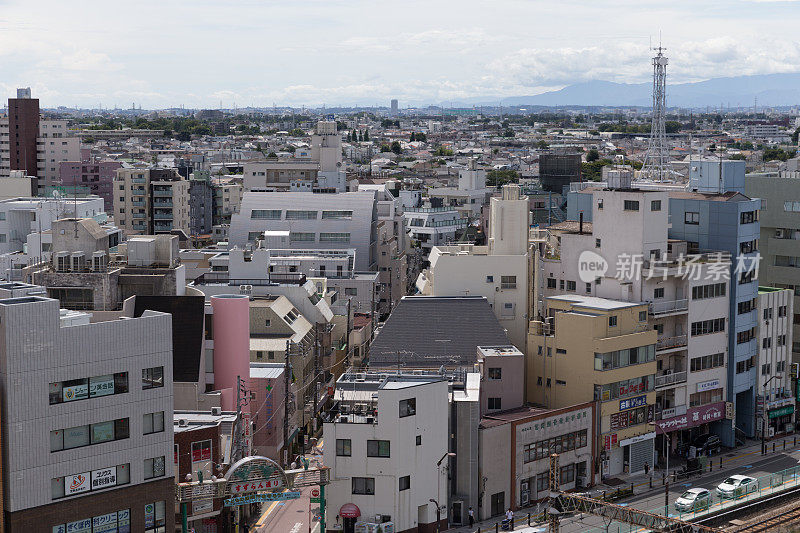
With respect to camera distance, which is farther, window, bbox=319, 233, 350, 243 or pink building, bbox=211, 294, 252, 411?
window, bbox=319, 233, 350, 243

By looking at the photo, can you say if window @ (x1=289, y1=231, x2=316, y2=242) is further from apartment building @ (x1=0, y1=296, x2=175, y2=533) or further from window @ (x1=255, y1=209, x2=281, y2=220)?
apartment building @ (x1=0, y1=296, x2=175, y2=533)

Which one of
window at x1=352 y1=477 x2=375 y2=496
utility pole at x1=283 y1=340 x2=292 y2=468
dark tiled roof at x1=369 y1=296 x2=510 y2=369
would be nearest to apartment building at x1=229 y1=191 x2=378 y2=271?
dark tiled roof at x1=369 y1=296 x2=510 y2=369

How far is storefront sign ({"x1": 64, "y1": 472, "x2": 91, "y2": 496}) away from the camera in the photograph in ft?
91.8

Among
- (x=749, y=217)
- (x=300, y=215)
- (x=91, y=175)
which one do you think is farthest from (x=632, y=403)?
(x=91, y=175)

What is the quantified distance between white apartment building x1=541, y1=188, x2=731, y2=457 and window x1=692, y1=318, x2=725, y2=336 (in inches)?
1.8

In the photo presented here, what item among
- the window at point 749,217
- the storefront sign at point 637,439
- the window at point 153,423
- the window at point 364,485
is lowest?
the storefront sign at point 637,439

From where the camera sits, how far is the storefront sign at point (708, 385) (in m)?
50.4

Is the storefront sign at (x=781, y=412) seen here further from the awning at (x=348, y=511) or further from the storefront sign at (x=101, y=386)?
the storefront sign at (x=101, y=386)

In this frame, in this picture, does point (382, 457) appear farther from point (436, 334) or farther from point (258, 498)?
point (436, 334)

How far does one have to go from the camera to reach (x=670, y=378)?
1919 inches

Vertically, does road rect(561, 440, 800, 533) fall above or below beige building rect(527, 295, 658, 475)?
below

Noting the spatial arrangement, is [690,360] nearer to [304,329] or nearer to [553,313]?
[553,313]

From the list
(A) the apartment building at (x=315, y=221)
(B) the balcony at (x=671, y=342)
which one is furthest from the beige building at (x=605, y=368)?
(A) the apartment building at (x=315, y=221)

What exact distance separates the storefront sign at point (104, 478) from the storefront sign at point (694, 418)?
26.5 m
